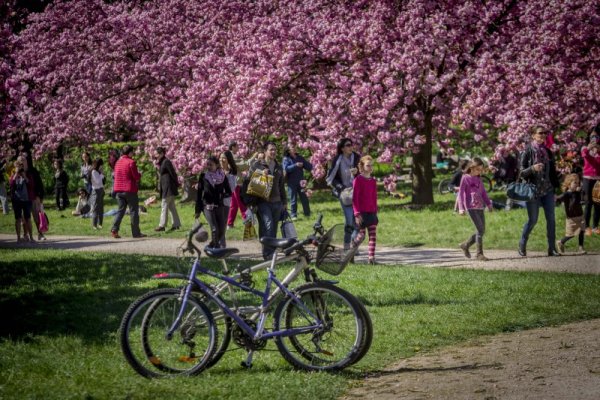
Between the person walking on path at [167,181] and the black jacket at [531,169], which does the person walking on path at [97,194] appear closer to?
the person walking on path at [167,181]

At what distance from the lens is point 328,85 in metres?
22.7

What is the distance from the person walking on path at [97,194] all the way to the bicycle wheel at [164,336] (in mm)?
14901

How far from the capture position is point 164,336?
670 cm


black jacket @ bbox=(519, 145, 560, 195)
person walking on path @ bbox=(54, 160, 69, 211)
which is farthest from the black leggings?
person walking on path @ bbox=(54, 160, 69, 211)

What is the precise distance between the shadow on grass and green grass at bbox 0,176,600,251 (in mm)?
4808

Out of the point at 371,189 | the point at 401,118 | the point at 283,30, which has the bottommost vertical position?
the point at 371,189

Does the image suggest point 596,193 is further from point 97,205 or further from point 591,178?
point 97,205

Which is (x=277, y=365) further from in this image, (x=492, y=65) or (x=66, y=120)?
(x=66, y=120)

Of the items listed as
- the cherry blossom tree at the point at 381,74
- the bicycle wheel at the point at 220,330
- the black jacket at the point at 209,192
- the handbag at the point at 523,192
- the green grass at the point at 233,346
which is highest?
the cherry blossom tree at the point at 381,74

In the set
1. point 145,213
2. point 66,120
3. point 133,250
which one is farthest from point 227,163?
point 66,120

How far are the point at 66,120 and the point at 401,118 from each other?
38.9ft

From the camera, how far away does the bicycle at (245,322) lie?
262 inches

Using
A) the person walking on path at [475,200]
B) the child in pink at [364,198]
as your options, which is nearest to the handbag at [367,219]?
the child in pink at [364,198]

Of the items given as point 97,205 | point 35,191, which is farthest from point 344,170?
point 97,205
